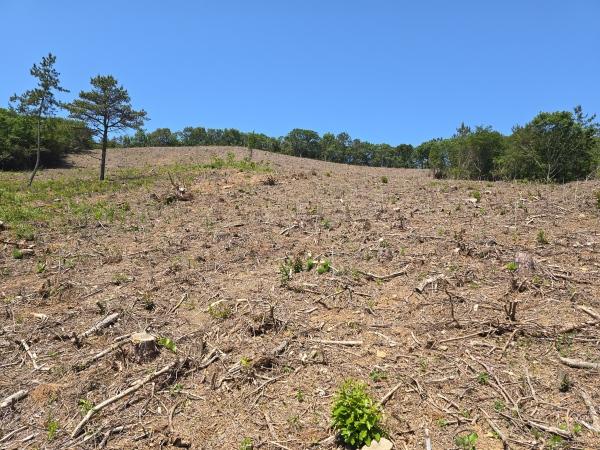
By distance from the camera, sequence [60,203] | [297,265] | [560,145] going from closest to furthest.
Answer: [297,265] < [60,203] < [560,145]

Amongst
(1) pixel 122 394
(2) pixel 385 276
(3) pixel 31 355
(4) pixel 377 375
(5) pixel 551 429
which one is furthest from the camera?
(2) pixel 385 276

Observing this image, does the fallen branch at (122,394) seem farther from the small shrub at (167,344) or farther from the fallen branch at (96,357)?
the fallen branch at (96,357)

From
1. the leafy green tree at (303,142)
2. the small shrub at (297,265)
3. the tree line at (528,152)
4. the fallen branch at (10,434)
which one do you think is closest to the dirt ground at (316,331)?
the fallen branch at (10,434)

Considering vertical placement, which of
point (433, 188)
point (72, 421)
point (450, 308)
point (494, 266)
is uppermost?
point (433, 188)

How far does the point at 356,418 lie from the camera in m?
3.26

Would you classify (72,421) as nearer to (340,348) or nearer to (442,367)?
(340,348)

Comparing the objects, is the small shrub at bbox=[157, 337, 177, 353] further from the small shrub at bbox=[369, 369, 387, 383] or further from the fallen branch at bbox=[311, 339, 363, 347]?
the small shrub at bbox=[369, 369, 387, 383]

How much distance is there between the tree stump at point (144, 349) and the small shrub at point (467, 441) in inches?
132

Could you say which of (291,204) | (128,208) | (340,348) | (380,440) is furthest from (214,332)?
(128,208)

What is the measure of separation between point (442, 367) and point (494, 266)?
2.43 m

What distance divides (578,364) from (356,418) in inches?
89.7

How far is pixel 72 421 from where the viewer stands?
3.87 meters

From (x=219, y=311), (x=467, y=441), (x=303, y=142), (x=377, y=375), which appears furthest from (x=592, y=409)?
(x=303, y=142)

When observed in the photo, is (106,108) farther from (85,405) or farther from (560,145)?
(560,145)
